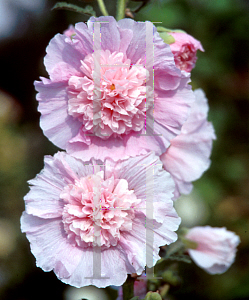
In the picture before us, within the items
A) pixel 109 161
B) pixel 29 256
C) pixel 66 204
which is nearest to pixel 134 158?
pixel 109 161

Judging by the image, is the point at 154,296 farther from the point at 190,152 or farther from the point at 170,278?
the point at 190,152

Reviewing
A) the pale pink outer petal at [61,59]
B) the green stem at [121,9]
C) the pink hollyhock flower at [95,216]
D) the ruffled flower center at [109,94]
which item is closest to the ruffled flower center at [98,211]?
the pink hollyhock flower at [95,216]

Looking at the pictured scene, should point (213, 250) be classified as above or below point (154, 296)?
below

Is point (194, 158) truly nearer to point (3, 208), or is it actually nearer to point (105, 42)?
point (105, 42)

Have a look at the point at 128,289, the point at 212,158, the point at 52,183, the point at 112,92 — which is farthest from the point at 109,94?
the point at 212,158

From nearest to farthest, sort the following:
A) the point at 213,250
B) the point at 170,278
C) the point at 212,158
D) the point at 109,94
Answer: the point at 109,94, the point at 170,278, the point at 213,250, the point at 212,158

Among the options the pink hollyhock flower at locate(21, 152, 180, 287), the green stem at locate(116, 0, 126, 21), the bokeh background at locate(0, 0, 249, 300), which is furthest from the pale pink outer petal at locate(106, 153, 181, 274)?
the bokeh background at locate(0, 0, 249, 300)

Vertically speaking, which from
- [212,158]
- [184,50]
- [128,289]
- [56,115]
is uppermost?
[184,50]
